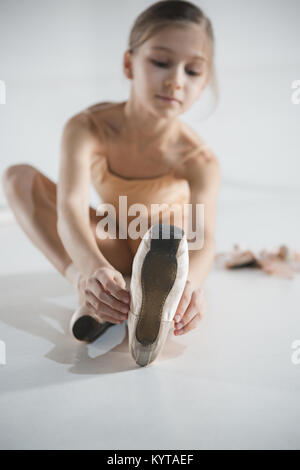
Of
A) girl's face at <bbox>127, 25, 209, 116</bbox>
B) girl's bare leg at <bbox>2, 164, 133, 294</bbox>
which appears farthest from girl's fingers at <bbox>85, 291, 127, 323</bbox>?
girl's face at <bbox>127, 25, 209, 116</bbox>

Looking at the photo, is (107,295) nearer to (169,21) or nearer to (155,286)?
(155,286)

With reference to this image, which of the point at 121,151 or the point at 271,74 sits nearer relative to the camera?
the point at 121,151

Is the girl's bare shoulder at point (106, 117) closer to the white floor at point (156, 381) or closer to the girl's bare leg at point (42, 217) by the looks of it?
the girl's bare leg at point (42, 217)

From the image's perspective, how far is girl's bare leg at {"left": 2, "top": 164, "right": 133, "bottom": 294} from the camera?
0.63 meters

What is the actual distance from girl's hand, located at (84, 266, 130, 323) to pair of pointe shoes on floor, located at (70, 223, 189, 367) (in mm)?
10

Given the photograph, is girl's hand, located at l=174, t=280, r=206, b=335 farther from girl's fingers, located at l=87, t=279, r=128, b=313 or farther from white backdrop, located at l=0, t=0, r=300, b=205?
white backdrop, located at l=0, t=0, r=300, b=205

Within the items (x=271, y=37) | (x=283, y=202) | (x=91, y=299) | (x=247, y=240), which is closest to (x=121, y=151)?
(x=91, y=299)

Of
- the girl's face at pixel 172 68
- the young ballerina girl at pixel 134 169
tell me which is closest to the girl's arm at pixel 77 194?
the young ballerina girl at pixel 134 169

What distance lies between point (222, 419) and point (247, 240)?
744 mm

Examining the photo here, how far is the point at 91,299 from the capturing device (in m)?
0.47

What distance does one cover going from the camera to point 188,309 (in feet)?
1.51

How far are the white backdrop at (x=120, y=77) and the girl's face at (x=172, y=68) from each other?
9 cm

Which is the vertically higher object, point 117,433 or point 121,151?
point 121,151
